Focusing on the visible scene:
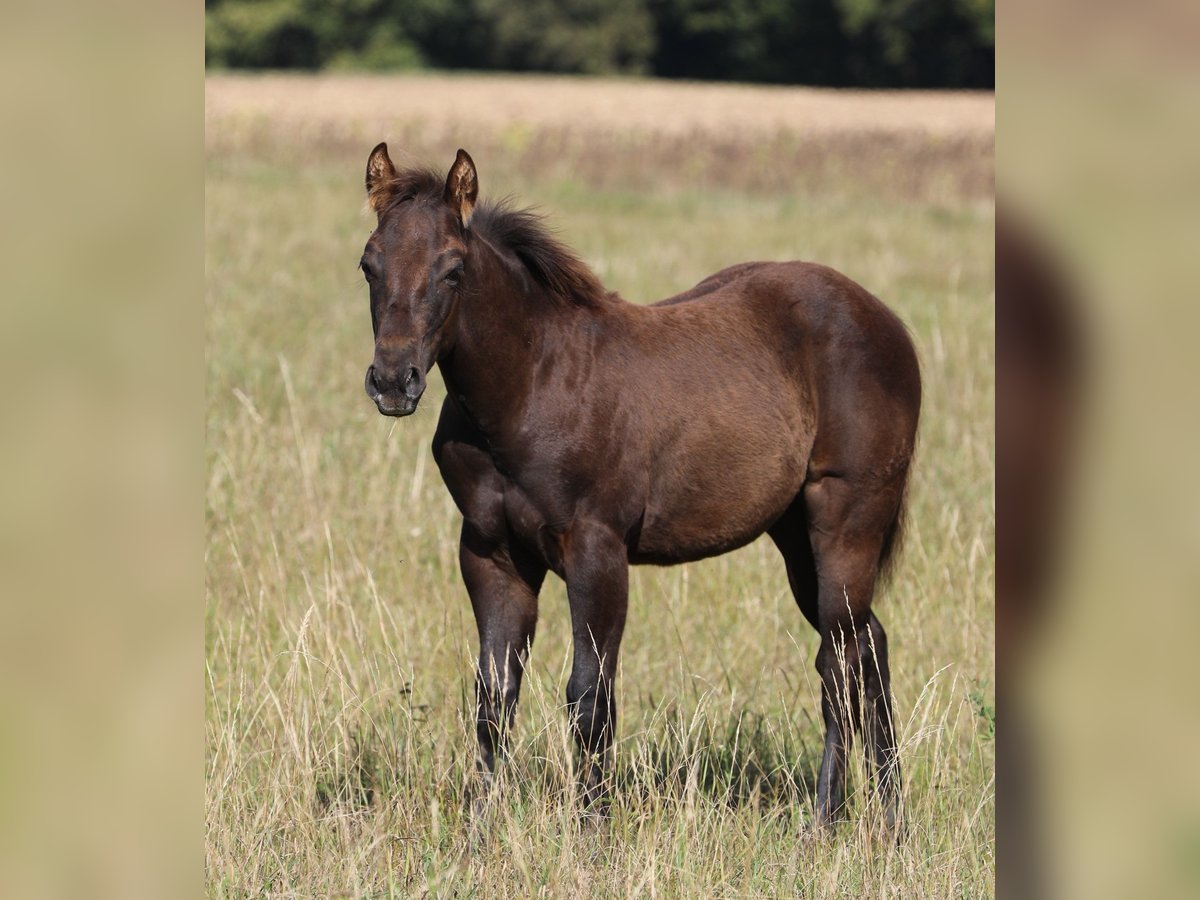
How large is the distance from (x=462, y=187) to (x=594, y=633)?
1.44 meters

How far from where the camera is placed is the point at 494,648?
4293mm

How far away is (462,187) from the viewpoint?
12.5ft

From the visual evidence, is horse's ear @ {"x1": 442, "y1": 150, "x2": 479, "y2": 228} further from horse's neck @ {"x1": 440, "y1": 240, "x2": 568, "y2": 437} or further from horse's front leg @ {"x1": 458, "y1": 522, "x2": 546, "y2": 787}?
horse's front leg @ {"x1": 458, "y1": 522, "x2": 546, "y2": 787}

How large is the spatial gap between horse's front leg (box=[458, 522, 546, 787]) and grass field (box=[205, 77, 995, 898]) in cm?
14

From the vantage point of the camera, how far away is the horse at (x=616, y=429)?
12.5 ft

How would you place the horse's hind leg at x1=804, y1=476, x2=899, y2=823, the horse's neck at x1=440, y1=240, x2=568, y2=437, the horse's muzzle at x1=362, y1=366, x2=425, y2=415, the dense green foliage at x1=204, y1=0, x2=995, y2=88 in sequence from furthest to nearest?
the dense green foliage at x1=204, y1=0, x2=995, y2=88 < the horse's hind leg at x1=804, y1=476, x2=899, y2=823 < the horse's neck at x1=440, y1=240, x2=568, y2=437 < the horse's muzzle at x1=362, y1=366, x2=425, y2=415

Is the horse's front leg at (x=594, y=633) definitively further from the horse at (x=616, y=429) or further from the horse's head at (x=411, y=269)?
the horse's head at (x=411, y=269)

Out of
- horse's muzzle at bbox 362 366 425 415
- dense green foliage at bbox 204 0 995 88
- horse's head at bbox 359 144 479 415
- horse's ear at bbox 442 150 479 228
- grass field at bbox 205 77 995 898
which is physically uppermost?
dense green foliage at bbox 204 0 995 88

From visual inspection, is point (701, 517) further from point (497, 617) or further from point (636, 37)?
point (636, 37)

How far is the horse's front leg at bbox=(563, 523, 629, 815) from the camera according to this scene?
4.01m

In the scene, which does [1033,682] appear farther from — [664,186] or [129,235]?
[664,186]

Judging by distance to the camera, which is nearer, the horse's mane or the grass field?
the grass field

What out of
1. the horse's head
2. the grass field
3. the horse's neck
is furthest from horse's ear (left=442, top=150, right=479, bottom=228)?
the grass field

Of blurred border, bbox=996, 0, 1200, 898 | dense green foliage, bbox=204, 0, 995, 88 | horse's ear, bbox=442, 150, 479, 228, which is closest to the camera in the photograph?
blurred border, bbox=996, 0, 1200, 898
